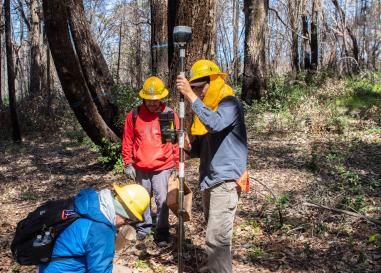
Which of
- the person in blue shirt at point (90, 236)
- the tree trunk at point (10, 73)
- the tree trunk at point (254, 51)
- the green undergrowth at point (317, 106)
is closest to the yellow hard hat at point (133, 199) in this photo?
the person in blue shirt at point (90, 236)

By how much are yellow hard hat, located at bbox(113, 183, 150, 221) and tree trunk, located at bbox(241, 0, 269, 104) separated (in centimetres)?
1090

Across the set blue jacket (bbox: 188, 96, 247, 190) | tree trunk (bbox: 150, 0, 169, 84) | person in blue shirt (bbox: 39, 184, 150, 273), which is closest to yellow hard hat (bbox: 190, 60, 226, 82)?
blue jacket (bbox: 188, 96, 247, 190)

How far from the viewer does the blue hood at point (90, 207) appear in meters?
2.81

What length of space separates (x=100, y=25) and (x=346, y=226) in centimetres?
3106

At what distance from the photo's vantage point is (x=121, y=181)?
7.89m

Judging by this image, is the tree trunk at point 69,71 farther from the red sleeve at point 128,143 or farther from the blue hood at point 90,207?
the blue hood at point 90,207

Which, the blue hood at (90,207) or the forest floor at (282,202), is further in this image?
the forest floor at (282,202)

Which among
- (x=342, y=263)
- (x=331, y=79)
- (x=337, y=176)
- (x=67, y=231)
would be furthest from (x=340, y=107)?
(x=67, y=231)

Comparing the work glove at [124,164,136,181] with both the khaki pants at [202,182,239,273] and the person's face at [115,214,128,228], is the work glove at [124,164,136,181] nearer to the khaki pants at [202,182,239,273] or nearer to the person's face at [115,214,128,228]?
the khaki pants at [202,182,239,273]

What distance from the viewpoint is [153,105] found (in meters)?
5.25

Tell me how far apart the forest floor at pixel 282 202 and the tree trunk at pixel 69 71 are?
3.27 feet

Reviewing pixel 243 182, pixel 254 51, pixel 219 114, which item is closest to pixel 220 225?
pixel 243 182

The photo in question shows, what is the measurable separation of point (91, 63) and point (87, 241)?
6.24 m

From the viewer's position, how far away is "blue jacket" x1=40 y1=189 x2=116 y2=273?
2.79 metres
